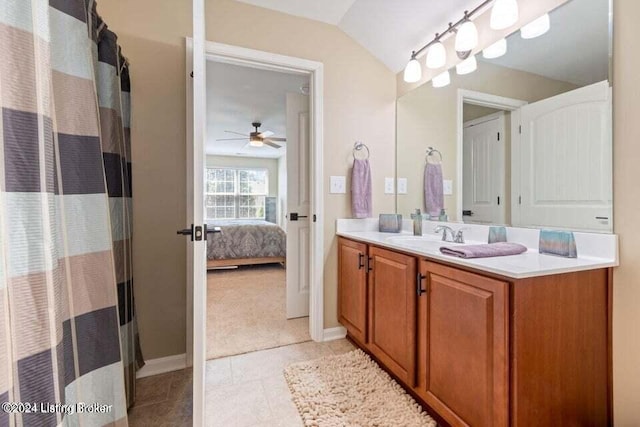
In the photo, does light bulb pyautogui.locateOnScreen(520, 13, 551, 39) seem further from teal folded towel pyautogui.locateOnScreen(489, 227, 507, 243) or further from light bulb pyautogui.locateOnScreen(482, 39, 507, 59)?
teal folded towel pyautogui.locateOnScreen(489, 227, 507, 243)

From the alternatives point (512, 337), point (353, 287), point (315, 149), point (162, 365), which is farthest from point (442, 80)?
point (162, 365)

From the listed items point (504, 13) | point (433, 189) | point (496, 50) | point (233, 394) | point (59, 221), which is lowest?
point (233, 394)

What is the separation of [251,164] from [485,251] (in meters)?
6.80

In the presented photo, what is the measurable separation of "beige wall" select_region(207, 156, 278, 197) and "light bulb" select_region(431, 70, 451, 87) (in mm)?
5881

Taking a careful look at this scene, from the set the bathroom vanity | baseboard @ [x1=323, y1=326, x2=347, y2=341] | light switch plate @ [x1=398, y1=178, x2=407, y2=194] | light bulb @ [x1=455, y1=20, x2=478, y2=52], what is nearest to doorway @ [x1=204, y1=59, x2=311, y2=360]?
baseboard @ [x1=323, y1=326, x2=347, y2=341]

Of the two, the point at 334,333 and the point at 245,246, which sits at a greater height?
the point at 245,246

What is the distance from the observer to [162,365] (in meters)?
1.80

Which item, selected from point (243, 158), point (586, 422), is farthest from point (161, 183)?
point (243, 158)

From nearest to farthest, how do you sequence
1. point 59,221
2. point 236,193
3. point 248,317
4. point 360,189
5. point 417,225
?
1. point 59,221
2. point 417,225
3. point 360,189
4. point 248,317
5. point 236,193

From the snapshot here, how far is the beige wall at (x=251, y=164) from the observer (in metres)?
7.05

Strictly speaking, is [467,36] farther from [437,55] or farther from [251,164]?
[251,164]

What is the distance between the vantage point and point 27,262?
2.01 ft

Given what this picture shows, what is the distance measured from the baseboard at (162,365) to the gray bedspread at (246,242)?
254 cm

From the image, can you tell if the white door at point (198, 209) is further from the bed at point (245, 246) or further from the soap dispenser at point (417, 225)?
the bed at point (245, 246)
